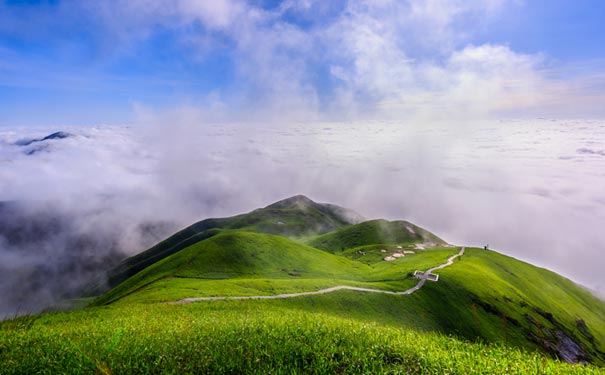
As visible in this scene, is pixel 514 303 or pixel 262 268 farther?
pixel 262 268

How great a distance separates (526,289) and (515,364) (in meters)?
173

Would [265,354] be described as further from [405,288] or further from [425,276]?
[425,276]

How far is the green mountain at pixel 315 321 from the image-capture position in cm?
1017

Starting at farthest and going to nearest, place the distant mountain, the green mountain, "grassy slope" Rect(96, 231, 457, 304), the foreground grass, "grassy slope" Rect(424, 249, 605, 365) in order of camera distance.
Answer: "grassy slope" Rect(96, 231, 457, 304)
"grassy slope" Rect(424, 249, 605, 365)
the distant mountain
the green mountain
the foreground grass

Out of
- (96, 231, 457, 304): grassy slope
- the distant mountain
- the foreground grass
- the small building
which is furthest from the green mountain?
the small building

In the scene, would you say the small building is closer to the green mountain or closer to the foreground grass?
the green mountain

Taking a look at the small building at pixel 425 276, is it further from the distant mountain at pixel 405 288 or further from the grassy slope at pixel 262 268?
the grassy slope at pixel 262 268

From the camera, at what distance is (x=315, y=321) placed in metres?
16.8

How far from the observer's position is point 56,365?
386 inches

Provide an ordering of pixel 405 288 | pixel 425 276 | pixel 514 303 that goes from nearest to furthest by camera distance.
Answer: pixel 405 288, pixel 425 276, pixel 514 303

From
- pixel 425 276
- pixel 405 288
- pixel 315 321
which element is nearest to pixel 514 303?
pixel 425 276

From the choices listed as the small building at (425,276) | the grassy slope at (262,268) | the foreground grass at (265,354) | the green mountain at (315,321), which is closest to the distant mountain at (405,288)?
the grassy slope at (262,268)

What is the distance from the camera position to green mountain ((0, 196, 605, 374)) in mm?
10172

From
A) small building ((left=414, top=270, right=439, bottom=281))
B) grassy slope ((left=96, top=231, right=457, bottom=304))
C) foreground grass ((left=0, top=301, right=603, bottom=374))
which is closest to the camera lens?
foreground grass ((left=0, top=301, right=603, bottom=374))
